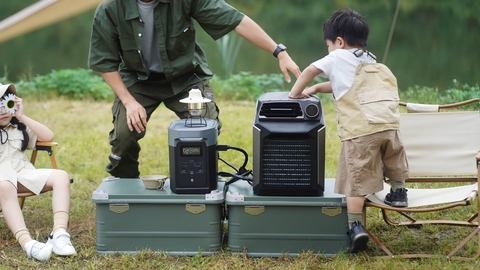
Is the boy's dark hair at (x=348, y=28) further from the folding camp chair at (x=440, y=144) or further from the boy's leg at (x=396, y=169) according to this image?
the folding camp chair at (x=440, y=144)

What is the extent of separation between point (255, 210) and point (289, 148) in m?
0.35

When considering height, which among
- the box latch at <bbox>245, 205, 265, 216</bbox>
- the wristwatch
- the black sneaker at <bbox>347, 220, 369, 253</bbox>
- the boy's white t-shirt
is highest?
the wristwatch

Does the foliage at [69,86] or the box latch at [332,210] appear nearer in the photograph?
the box latch at [332,210]

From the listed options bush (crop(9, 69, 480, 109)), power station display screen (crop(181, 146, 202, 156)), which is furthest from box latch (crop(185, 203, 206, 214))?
bush (crop(9, 69, 480, 109))

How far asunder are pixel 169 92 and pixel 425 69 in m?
3.80

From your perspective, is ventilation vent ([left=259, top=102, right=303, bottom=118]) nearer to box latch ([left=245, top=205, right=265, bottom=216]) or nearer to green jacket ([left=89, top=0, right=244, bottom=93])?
box latch ([left=245, top=205, right=265, bottom=216])

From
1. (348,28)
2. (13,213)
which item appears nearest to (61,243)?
(13,213)

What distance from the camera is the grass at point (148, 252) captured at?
125 inches

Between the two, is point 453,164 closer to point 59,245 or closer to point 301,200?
point 301,200

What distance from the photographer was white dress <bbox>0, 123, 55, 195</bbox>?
3444 mm

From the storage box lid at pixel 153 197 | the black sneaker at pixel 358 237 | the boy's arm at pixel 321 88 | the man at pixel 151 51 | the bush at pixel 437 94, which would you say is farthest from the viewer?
the bush at pixel 437 94

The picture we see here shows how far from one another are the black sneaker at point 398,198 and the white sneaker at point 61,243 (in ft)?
5.19

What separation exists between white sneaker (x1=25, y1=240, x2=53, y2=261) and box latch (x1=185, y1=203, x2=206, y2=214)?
0.70 meters

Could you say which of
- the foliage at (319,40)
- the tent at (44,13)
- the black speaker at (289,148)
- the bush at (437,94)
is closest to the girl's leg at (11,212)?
the black speaker at (289,148)
